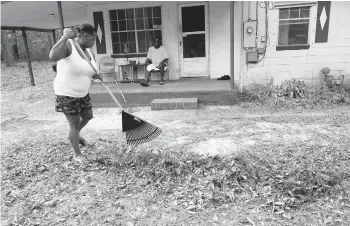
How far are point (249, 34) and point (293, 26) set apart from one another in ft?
3.64

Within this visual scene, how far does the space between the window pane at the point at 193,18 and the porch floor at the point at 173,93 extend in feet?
5.76

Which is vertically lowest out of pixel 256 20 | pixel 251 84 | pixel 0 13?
pixel 251 84

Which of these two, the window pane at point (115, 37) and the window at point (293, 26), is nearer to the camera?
the window at point (293, 26)

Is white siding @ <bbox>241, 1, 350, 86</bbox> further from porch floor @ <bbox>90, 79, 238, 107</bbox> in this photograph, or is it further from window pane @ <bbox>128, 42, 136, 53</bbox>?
window pane @ <bbox>128, 42, 136, 53</bbox>

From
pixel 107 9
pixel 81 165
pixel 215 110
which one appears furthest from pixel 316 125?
pixel 107 9

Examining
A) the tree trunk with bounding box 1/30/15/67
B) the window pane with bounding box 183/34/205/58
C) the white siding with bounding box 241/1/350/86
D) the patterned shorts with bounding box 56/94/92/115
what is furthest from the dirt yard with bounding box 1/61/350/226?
the tree trunk with bounding box 1/30/15/67

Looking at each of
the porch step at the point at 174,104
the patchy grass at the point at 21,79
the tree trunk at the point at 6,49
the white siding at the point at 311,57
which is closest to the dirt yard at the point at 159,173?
the porch step at the point at 174,104

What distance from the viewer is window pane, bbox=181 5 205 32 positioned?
8.02m

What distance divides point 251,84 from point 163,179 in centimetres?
515

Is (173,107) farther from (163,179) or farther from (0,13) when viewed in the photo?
(0,13)

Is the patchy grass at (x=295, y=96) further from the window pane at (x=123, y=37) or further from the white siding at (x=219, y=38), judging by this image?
the window pane at (x=123, y=37)

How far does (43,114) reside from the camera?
6789mm

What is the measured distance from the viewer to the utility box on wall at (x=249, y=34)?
705 cm

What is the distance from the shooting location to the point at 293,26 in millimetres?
7109
